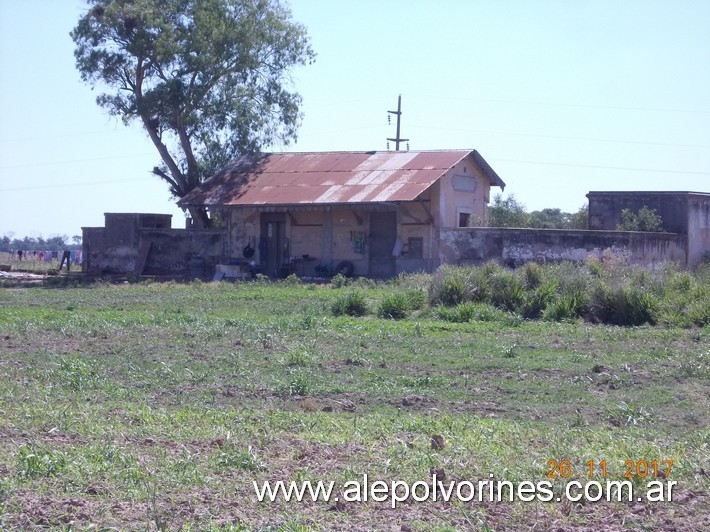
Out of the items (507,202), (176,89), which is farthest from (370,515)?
(507,202)

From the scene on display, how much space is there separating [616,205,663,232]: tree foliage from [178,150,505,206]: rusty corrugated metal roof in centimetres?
571

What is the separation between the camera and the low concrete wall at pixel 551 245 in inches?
1168

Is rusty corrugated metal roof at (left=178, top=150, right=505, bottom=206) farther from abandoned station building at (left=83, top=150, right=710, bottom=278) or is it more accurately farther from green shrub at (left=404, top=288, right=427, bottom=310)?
green shrub at (left=404, top=288, right=427, bottom=310)

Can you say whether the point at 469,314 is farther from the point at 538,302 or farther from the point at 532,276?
the point at 532,276

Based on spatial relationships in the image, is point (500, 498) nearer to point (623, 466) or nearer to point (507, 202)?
point (623, 466)

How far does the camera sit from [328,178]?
3634 centimetres

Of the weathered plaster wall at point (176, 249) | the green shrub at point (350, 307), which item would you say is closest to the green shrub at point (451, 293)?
the green shrub at point (350, 307)

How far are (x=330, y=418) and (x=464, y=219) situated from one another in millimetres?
27307

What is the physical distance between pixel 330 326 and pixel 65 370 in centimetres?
704

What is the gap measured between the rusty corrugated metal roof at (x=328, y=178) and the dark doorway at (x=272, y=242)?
120 centimetres

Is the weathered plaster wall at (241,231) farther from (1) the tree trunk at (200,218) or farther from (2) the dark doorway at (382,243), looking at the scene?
(2) the dark doorway at (382,243)

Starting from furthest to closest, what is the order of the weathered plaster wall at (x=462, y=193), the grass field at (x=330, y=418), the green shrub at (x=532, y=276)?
the weathered plaster wall at (x=462, y=193), the green shrub at (x=532, y=276), the grass field at (x=330, y=418)

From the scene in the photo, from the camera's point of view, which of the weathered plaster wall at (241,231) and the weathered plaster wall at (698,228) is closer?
the weathered plaster wall at (698,228)

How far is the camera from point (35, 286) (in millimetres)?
33344
